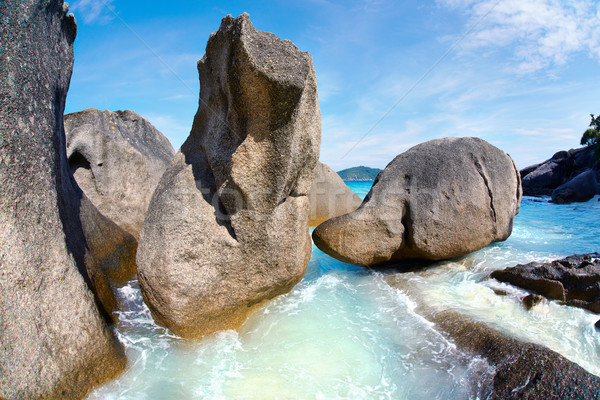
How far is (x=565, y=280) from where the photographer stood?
4.03 m

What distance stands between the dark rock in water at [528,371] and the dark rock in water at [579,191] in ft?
57.0

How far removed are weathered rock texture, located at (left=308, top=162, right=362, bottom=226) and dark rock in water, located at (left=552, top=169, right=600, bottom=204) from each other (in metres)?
12.9

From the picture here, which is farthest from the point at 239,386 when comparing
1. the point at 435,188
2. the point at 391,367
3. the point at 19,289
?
the point at 435,188

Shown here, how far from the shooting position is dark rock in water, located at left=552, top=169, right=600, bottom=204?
16.6 meters

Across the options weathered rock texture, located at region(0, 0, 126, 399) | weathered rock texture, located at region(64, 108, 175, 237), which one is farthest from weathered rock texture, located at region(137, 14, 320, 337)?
weathered rock texture, located at region(64, 108, 175, 237)

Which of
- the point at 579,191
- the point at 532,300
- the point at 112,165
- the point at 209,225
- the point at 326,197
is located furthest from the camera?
the point at 579,191

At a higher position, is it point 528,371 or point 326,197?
point 326,197

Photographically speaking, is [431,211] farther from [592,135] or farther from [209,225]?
[592,135]

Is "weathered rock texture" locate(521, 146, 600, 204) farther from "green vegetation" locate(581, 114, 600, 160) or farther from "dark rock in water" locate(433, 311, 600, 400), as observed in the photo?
"dark rock in water" locate(433, 311, 600, 400)

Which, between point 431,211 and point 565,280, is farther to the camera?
point 431,211

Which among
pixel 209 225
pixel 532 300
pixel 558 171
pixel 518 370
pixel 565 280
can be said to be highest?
pixel 558 171

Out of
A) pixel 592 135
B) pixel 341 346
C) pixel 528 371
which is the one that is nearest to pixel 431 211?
pixel 341 346

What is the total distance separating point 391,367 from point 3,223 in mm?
2988

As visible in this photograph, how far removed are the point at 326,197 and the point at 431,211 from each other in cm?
464
